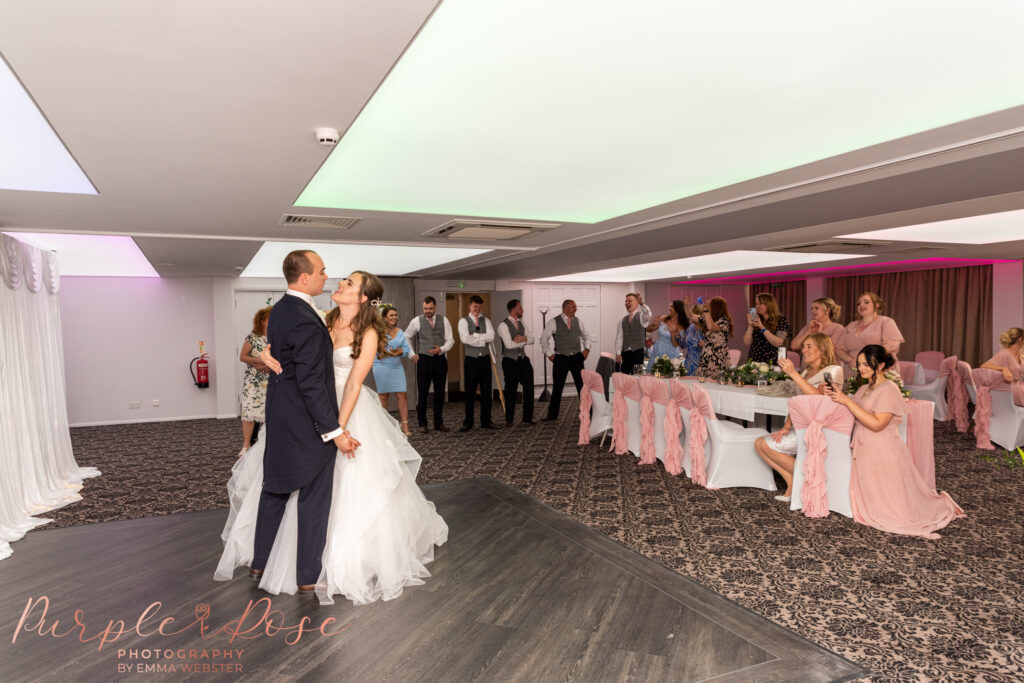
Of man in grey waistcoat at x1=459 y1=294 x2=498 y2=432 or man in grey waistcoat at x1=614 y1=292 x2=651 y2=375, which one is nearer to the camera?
man in grey waistcoat at x1=459 y1=294 x2=498 y2=432

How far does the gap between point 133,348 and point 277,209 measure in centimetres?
749

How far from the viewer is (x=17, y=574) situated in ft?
12.0

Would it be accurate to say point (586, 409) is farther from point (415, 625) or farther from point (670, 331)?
point (415, 625)

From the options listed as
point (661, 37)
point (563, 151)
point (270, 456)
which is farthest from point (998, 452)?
point (270, 456)

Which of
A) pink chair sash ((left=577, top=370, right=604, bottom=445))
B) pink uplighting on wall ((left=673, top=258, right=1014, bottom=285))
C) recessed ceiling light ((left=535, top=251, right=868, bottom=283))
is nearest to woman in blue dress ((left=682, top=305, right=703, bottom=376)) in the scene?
pink chair sash ((left=577, top=370, right=604, bottom=445))

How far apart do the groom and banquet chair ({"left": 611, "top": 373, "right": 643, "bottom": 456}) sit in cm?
377

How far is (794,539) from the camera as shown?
3.99 metres

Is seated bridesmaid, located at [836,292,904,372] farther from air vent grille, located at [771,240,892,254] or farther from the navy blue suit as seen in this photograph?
the navy blue suit

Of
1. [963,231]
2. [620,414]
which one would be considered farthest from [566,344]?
[963,231]

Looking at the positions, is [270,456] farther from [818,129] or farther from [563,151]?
[818,129]

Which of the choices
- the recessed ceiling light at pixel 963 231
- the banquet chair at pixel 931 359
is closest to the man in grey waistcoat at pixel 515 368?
the recessed ceiling light at pixel 963 231

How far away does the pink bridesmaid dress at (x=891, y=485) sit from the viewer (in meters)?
4.14

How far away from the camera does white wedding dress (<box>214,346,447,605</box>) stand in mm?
3236

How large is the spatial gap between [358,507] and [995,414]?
6.96 m
